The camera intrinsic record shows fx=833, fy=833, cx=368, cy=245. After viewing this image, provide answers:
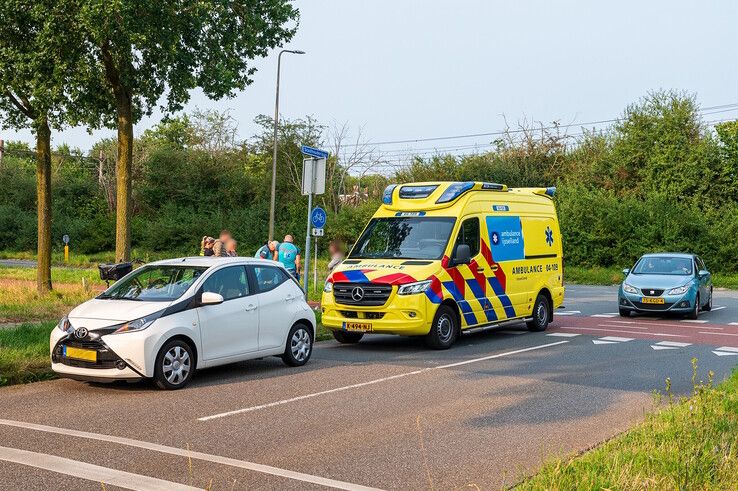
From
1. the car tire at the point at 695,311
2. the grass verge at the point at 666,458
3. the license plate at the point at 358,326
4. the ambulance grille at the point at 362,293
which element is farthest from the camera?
the car tire at the point at 695,311

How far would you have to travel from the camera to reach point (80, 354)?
30.5 ft

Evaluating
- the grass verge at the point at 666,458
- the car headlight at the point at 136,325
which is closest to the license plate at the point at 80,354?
the car headlight at the point at 136,325

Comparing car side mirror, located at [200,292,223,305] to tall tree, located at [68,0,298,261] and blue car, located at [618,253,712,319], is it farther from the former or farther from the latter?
blue car, located at [618,253,712,319]

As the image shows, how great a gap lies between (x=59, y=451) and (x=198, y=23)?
544 inches

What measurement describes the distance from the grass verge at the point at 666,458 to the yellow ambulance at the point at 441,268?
21.3ft

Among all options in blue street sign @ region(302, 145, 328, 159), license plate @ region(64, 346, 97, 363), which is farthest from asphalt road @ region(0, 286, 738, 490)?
blue street sign @ region(302, 145, 328, 159)

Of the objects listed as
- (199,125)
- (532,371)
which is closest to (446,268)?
(532,371)

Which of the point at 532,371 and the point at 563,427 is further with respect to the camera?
the point at 532,371

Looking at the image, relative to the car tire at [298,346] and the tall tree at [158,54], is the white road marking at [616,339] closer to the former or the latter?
the car tire at [298,346]

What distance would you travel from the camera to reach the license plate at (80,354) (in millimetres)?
9203

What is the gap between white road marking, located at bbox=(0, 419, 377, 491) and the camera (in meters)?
5.86

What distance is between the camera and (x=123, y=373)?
9172mm

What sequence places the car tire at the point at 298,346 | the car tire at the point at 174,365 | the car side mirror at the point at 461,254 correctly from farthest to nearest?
1. the car side mirror at the point at 461,254
2. the car tire at the point at 298,346
3. the car tire at the point at 174,365

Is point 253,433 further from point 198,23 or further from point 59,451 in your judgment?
point 198,23
